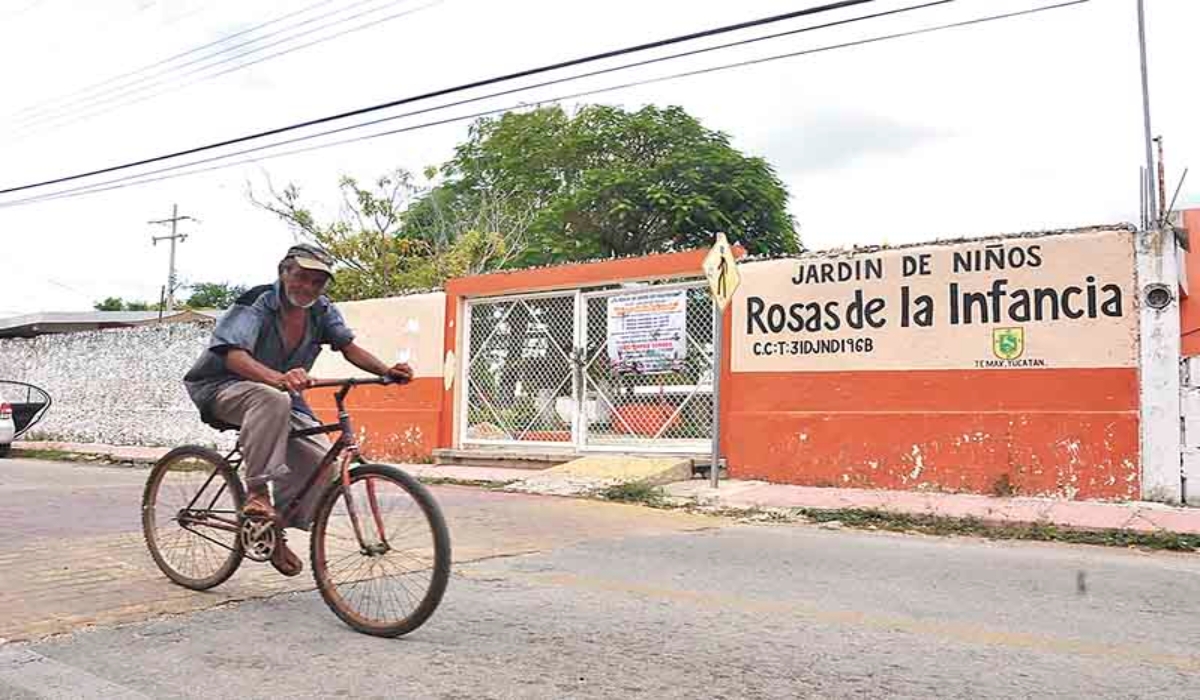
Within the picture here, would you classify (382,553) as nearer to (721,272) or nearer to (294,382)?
(294,382)

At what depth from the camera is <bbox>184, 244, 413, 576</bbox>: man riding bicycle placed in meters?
4.21

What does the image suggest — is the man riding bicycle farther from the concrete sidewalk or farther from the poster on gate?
the poster on gate

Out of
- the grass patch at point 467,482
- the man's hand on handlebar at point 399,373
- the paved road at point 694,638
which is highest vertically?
the man's hand on handlebar at point 399,373

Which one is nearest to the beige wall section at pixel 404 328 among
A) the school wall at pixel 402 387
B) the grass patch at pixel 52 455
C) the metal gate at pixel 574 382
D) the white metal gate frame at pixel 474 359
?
the school wall at pixel 402 387

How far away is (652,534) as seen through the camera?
279 inches

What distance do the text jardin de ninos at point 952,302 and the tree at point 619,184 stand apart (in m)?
13.7

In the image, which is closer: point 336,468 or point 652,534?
point 336,468

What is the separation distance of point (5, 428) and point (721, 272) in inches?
523

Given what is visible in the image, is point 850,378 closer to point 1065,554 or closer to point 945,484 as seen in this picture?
point 945,484

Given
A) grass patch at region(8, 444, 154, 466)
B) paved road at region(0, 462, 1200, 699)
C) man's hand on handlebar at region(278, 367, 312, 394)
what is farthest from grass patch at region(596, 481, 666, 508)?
grass patch at region(8, 444, 154, 466)

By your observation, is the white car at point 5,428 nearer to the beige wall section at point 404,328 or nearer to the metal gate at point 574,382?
the beige wall section at point 404,328

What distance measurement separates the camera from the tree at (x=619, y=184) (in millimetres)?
25516

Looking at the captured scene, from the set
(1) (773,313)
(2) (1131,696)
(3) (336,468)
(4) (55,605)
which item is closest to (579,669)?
(3) (336,468)

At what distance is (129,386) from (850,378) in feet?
47.0
